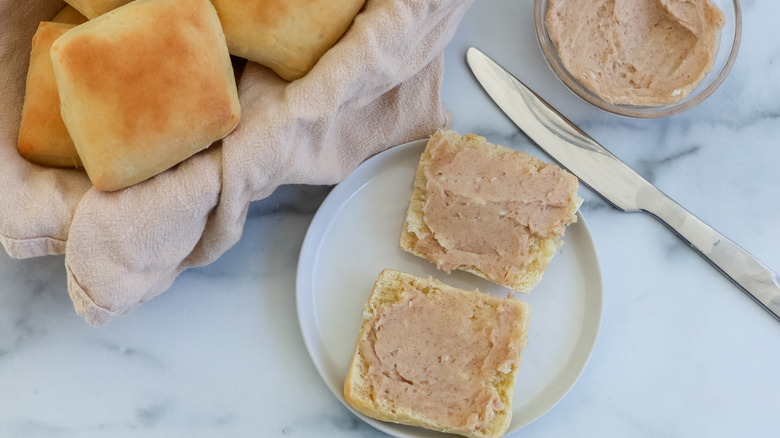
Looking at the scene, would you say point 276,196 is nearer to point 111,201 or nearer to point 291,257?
point 291,257

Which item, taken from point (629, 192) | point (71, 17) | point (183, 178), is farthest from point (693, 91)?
point (71, 17)

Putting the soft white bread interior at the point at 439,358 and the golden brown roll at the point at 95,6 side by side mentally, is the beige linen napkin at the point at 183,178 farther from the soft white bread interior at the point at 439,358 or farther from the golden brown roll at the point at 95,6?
the soft white bread interior at the point at 439,358

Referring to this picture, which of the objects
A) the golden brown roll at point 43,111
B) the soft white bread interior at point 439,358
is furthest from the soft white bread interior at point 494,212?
the golden brown roll at point 43,111

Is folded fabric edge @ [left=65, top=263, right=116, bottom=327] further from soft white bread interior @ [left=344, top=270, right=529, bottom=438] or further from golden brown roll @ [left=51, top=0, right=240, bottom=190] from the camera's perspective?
soft white bread interior @ [left=344, top=270, right=529, bottom=438]

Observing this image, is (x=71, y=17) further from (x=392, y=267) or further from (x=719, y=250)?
(x=719, y=250)

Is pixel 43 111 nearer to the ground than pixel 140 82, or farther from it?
nearer to the ground

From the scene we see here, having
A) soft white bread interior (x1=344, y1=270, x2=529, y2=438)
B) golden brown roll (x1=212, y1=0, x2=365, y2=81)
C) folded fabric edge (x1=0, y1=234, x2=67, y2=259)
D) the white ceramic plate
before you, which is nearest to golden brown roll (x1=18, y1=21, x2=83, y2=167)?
folded fabric edge (x1=0, y1=234, x2=67, y2=259)
